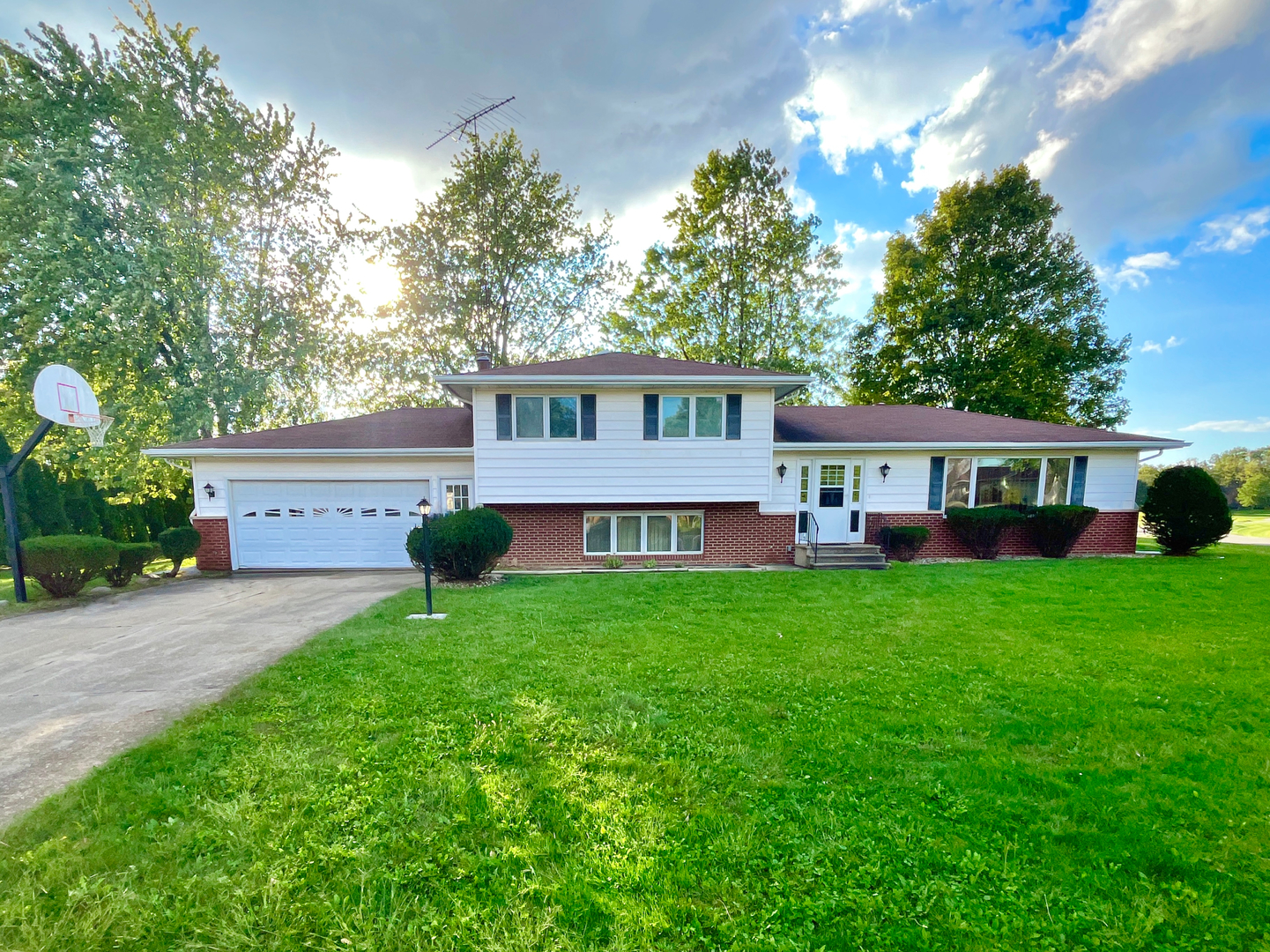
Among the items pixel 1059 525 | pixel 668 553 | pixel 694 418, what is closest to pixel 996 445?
pixel 1059 525

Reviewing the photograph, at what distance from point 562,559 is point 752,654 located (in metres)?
6.74

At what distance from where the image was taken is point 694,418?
10.4m

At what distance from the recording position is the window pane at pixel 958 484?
11578 millimetres

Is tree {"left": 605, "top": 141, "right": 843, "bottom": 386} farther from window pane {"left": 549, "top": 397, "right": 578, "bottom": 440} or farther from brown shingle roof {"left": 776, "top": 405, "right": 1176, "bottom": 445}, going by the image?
window pane {"left": 549, "top": 397, "right": 578, "bottom": 440}

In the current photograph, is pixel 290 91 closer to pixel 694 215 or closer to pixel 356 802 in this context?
pixel 694 215

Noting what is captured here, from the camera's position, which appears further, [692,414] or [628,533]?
[628,533]

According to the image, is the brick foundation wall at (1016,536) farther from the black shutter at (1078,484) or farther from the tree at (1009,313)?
the tree at (1009,313)

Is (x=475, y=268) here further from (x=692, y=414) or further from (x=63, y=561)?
(x=63, y=561)

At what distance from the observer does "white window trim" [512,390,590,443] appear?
10.1 m

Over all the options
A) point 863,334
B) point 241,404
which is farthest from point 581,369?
point 863,334

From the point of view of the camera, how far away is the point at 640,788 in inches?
105

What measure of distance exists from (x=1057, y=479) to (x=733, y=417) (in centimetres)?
865

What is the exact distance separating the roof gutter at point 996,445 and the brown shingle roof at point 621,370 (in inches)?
77.2

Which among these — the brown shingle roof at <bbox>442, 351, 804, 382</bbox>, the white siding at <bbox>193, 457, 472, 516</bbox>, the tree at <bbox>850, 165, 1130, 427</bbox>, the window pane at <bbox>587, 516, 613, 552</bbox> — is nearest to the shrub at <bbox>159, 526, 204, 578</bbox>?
the white siding at <bbox>193, 457, 472, 516</bbox>
